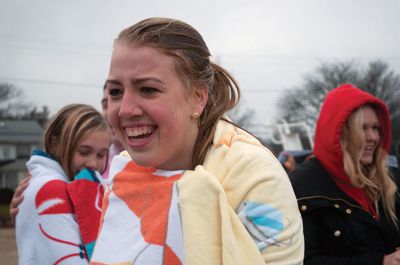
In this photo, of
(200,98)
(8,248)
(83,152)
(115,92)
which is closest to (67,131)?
(83,152)

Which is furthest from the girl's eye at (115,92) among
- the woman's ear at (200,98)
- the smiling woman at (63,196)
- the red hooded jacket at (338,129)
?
the red hooded jacket at (338,129)

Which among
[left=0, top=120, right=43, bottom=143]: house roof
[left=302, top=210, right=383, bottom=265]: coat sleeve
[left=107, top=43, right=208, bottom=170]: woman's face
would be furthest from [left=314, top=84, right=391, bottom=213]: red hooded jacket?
[left=0, top=120, right=43, bottom=143]: house roof

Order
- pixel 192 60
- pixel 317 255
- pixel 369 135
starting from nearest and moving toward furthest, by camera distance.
A: pixel 192 60 < pixel 317 255 < pixel 369 135

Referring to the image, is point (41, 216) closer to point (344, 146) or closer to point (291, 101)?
point (344, 146)

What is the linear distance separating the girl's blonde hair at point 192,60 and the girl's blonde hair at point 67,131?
3.86ft

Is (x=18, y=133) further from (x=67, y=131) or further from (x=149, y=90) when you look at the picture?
(x=149, y=90)

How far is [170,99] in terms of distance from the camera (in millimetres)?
1411

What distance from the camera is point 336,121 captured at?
2699 mm

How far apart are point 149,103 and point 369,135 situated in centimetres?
186

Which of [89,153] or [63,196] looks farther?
[89,153]

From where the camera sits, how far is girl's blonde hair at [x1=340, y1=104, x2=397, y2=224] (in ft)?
→ 8.47

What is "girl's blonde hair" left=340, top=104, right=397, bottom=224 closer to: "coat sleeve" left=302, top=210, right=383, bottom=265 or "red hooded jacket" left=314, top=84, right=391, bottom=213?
"red hooded jacket" left=314, top=84, right=391, bottom=213

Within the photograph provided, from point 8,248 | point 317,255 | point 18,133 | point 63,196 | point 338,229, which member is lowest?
point 18,133

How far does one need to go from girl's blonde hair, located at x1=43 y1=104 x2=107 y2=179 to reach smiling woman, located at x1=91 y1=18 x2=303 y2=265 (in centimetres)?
99
